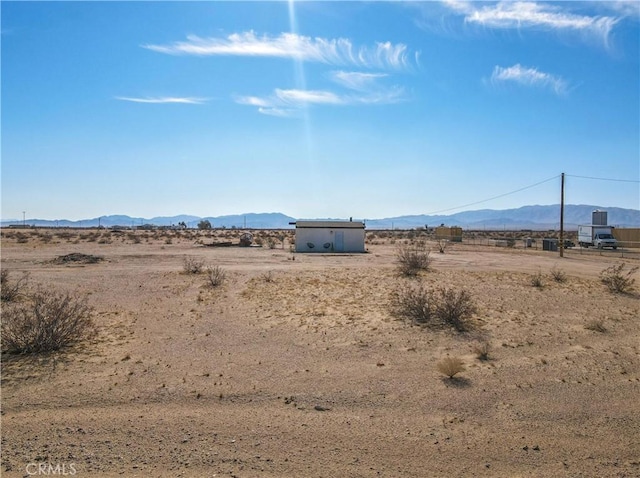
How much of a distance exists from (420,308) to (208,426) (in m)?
7.78

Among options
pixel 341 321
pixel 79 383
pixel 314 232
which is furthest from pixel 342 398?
pixel 314 232

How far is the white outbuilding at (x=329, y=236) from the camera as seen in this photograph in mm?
44594

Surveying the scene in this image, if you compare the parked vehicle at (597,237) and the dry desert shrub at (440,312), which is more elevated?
the parked vehicle at (597,237)

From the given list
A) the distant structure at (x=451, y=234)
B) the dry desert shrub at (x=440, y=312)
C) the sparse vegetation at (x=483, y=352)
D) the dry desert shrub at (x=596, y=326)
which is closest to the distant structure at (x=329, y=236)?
the distant structure at (x=451, y=234)

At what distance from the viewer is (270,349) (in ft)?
32.3

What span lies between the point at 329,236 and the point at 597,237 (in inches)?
1198

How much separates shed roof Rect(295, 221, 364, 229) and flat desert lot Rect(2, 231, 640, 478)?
30.9 m

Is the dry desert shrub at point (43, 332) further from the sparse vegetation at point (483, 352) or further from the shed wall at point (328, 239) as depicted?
the shed wall at point (328, 239)

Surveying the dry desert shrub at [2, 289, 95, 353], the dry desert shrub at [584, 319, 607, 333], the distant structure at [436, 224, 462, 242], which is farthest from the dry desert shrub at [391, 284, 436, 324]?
the distant structure at [436, 224, 462, 242]

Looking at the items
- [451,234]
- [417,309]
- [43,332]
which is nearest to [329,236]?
[417,309]

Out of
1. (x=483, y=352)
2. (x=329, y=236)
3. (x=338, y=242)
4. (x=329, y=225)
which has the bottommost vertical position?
(x=483, y=352)

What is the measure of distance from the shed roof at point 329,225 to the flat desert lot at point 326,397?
30914 mm

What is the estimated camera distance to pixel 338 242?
45406mm

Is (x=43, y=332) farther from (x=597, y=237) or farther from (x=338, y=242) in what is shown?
(x=597, y=237)
